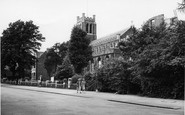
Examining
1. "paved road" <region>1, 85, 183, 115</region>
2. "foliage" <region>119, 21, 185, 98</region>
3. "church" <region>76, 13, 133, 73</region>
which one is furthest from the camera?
"church" <region>76, 13, 133, 73</region>

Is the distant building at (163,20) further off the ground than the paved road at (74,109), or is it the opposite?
the distant building at (163,20)

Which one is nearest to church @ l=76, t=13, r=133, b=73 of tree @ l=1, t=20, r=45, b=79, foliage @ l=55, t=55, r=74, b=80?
foliage @ l=55, t=55, r=74, b=80

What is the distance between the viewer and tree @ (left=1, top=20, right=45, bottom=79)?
54219 mm

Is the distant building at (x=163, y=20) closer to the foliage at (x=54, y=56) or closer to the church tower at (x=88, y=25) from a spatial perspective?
the foliage at (x=54, y=56)

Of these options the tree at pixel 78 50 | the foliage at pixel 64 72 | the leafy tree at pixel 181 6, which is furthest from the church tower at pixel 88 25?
the leafy tree at pixel 181 6

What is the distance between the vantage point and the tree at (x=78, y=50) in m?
51.9

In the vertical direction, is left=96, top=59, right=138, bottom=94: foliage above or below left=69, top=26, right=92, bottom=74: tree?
below

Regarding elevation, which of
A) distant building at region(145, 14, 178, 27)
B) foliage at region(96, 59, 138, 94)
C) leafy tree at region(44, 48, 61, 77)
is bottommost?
foliage at region(96, 59, 138, 94)

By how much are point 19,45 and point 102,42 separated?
106 ft

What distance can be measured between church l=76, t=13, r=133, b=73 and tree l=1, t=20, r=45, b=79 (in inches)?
535

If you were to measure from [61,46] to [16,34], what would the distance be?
2989 centimetres

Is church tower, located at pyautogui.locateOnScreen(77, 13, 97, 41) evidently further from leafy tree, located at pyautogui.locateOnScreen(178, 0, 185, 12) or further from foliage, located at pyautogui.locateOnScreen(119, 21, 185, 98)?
leafy tree, located at pyautogui.locateOnScreen(178, 0, 185, 12)

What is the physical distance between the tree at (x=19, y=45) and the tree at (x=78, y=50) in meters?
9.79

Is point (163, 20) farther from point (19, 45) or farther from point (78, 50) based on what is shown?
point (19, 45)
